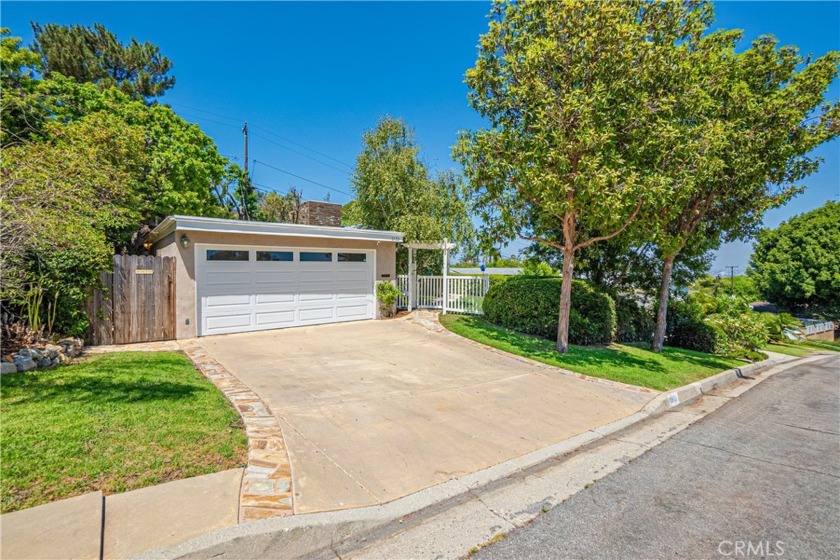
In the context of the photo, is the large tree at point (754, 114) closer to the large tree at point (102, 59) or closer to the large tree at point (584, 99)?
the large tree at point (584, 99)

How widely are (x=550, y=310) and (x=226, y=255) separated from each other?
8256 millimetres

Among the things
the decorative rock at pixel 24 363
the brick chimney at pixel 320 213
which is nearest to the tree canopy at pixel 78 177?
the decorative rock at pixel 24 363

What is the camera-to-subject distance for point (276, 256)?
10.3m

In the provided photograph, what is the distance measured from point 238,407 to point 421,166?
12696 millimetres

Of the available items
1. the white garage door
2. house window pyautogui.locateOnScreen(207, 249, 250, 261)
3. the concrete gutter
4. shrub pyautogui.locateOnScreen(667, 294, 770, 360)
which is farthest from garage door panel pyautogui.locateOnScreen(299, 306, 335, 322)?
shrub pyautogui.locateOnScreen(667, 294, 770, 360)

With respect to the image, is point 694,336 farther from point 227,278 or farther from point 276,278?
point 227,278

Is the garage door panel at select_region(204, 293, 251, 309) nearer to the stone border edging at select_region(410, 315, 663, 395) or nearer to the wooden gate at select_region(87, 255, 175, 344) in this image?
the wooden gate at select_region(87, 255, 175, 344)

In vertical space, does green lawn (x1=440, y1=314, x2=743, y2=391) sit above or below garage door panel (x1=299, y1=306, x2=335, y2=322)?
below

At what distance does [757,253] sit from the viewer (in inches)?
988

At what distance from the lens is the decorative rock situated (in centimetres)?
534

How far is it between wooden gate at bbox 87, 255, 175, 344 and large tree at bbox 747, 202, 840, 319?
2791 cm

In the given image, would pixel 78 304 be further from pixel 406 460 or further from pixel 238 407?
pixel 406 460

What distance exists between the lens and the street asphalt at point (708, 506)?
259cm

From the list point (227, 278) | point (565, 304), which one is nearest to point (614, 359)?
point (565, 304)
